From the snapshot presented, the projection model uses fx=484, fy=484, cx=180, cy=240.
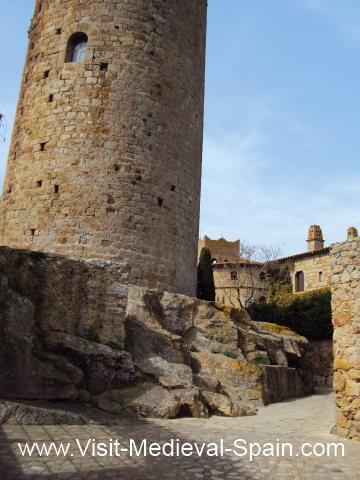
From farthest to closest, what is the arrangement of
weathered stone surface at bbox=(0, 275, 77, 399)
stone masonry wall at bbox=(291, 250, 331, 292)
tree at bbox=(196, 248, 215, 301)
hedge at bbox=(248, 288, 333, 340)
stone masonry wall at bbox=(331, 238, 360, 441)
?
stone masonry wall at bbox=(291, 250, 331, 292)
hedge at bbox=(248, 288, 333, 340)
tree at bbox=(196, 248, 215, 301)
weathered stone surface at bbox=(0, 275, 77, 399)
stone masonry wall at bbox=(331, 238, 360, 441)

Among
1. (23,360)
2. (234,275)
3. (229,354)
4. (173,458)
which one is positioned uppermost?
(234,275)

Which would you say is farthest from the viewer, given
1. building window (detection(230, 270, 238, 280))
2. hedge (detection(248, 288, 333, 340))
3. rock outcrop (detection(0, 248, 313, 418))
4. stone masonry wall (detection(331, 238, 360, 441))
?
building window (detection(230, 270, 238, 280))

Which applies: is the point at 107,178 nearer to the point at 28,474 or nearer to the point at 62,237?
the point at 62,237

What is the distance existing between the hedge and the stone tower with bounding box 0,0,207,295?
1238 cm

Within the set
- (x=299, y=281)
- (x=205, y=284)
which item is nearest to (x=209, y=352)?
(x=205, y=284)

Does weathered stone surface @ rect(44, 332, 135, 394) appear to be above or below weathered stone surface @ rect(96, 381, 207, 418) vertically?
above

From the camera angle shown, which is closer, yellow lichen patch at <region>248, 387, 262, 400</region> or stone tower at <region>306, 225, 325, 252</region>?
yellow lichen patch at <region>248, 387, 262, 400</region>

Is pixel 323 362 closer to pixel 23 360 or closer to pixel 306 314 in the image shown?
pixel 306 314

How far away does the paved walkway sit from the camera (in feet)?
15.3

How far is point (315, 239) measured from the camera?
40.2 meters

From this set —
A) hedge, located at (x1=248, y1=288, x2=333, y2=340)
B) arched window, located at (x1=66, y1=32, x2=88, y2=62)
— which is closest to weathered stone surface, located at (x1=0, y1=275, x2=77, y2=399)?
arched window, located at (x1=66, y1=32, x2=88, y2=62)

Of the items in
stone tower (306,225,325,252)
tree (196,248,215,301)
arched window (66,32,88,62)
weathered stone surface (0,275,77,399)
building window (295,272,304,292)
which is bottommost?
weathered stone surface (0,275,77,399)

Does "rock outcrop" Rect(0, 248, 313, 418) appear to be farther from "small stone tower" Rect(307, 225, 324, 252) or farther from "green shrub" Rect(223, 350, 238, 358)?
"small stone tower" Rect(307, 225, 324, 252)

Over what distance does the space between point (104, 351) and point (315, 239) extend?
34.3 m
